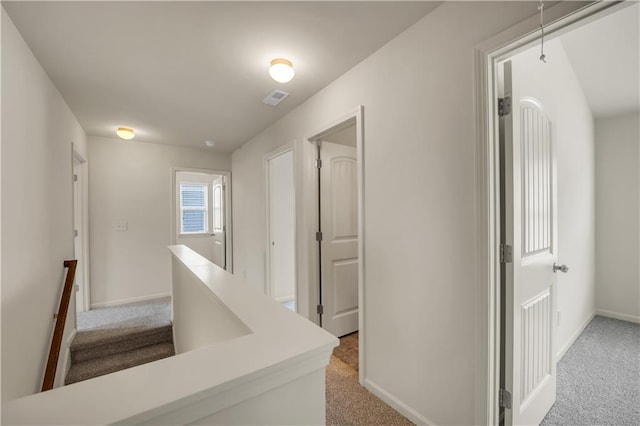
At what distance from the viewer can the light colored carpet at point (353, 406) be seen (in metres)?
1.68

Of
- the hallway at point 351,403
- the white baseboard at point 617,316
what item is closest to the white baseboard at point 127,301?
the hallway at point 351,403

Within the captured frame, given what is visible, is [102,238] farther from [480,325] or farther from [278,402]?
[480,325]

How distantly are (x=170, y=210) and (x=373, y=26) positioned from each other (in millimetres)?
3805

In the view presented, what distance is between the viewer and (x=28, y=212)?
169 cm

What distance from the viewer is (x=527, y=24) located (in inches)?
45.2

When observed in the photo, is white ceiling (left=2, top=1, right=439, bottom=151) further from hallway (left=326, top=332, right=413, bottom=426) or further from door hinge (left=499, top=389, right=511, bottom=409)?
hallway (left=326, top=332, right=413, bottom=426)

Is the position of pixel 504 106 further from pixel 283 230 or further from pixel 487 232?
pixel 283 230

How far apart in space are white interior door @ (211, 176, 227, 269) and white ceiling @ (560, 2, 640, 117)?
4600 mm

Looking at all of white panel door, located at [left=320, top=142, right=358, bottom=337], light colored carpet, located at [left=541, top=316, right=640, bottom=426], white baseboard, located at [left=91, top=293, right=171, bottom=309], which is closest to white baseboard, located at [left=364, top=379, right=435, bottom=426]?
light colored carpet, located at [left=541, top=316, right=640, bottom=426]

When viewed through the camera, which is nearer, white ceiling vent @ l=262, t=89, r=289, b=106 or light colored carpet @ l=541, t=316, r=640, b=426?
light colored carpet @ l=541, t=316, r=640, b=426

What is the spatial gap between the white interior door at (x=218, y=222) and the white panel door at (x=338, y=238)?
99.5 inches

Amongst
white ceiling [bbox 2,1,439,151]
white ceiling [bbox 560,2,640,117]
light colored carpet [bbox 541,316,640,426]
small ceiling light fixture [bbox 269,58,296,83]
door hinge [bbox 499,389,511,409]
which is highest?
white ceiling [bbox 560,2,640,117]

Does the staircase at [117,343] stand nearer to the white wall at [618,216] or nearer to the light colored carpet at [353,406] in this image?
the light colored carpet at [353,406]

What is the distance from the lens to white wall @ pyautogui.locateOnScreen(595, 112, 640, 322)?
3.11 meters
